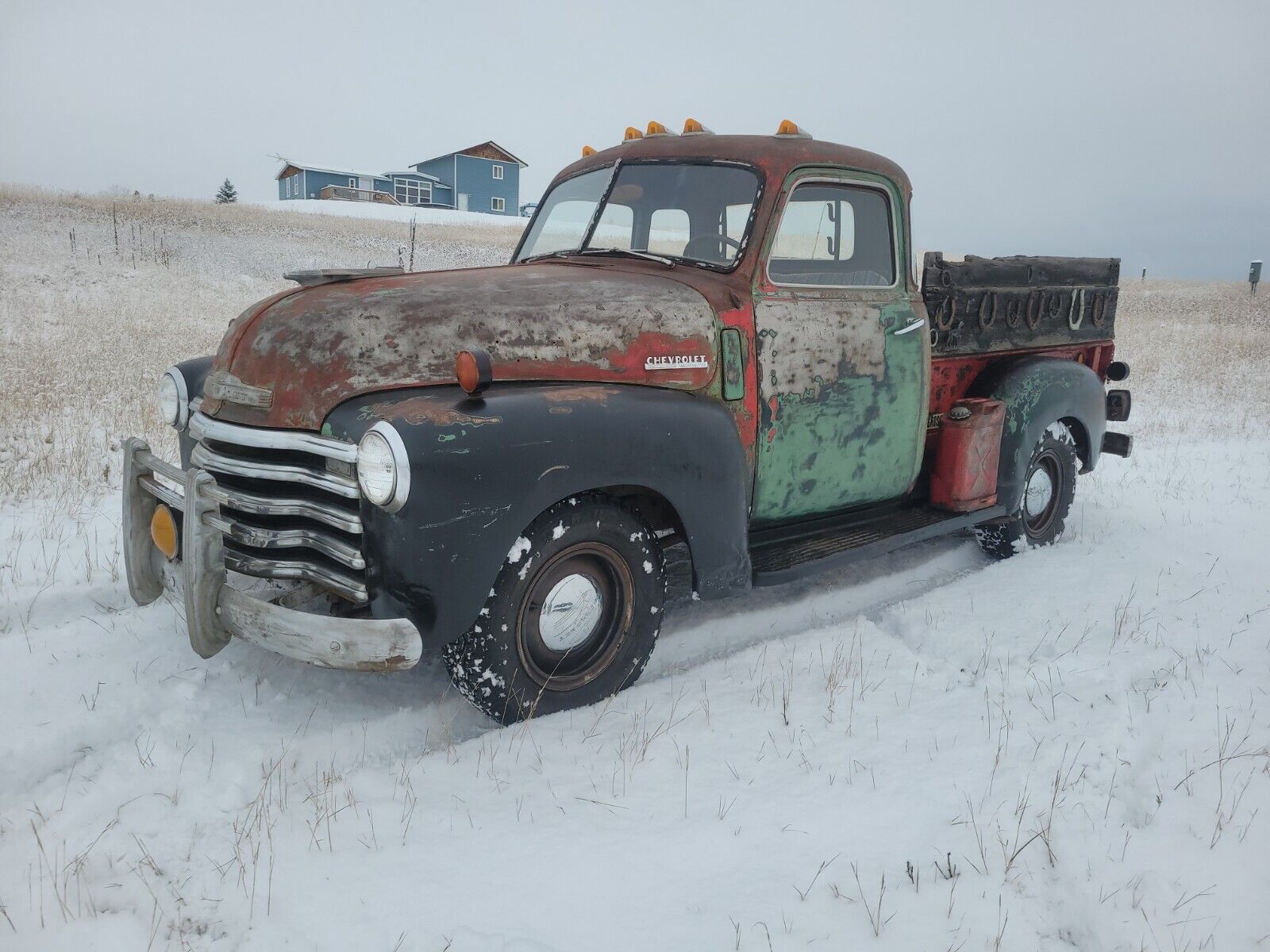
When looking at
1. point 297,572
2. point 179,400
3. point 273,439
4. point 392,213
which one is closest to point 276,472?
point 273,439

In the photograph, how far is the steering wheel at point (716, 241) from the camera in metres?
3.81

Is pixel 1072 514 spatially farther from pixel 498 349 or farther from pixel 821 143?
pixel 498 349

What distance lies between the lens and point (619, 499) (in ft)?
10.5

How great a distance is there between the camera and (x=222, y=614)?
2.86m

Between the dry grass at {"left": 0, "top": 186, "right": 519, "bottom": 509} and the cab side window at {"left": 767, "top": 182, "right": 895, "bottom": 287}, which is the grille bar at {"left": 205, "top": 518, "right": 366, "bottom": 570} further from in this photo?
the dry grass at {"left": 0, "top": 186, "right": 519, "bottom": 509}

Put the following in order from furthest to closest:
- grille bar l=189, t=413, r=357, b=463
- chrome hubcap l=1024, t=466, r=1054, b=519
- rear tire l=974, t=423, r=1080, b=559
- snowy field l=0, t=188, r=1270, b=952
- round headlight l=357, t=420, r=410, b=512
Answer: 1. chrome hubcap l=1024, t=466, r=1054, b=519
2. rear tire l=974, t=423, r=1080, b=559
3. grille bar l=189, t=413, r=357, b=463
4. round headlight l=357, t=420, r=410, b=512
5. snowy field l=0, t=188, r=1270, b=952

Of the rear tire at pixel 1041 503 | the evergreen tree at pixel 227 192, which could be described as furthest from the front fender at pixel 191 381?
the evergreen tree at pixel 227 192

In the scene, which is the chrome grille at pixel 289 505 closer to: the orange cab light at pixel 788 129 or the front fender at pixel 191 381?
the front fender at pixel 191 381

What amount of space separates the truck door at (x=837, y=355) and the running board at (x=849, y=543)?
12cm

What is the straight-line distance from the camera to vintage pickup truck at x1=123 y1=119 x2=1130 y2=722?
2.68 meters

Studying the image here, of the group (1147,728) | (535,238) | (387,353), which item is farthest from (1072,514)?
(387,353)

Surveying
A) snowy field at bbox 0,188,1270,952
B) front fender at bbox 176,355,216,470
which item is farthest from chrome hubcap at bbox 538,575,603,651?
front fender at bbox 176,355,216,470

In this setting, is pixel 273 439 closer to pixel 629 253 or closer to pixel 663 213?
pixel 629 253

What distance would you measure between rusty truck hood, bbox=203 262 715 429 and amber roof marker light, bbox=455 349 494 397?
20 cm
